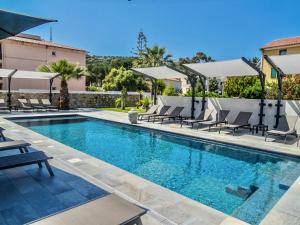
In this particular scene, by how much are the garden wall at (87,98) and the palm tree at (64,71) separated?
Result: 6.91ft

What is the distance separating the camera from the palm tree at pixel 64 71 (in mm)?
20453

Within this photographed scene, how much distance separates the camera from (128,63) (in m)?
58.1

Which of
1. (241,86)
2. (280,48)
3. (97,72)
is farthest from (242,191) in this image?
(97,72)

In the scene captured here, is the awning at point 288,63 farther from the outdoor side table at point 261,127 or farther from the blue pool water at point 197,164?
the blue pool water at point 197,164

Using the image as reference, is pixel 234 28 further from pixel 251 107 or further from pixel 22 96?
pixel 22 96

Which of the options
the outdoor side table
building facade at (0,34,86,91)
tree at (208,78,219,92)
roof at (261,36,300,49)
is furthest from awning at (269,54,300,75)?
building facade at (0,34,86,91)

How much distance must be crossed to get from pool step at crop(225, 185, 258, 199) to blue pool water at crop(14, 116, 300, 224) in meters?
0.12

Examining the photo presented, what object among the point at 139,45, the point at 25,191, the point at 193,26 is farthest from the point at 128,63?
the point at 25,191

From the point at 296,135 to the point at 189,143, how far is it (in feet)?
16.1

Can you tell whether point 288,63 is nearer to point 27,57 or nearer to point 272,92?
point 272,92

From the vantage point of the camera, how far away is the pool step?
589 cm

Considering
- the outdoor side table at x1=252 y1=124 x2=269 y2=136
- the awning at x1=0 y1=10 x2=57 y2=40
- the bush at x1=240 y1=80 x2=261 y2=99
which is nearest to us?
the awning at x1=0 y1=10 x2=57 y2=40

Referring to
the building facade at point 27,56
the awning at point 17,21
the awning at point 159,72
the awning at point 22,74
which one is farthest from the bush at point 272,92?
the building facade at point 27,56

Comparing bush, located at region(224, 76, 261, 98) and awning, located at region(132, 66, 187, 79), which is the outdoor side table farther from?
bush, located at region(224, 76, 261, 98)
